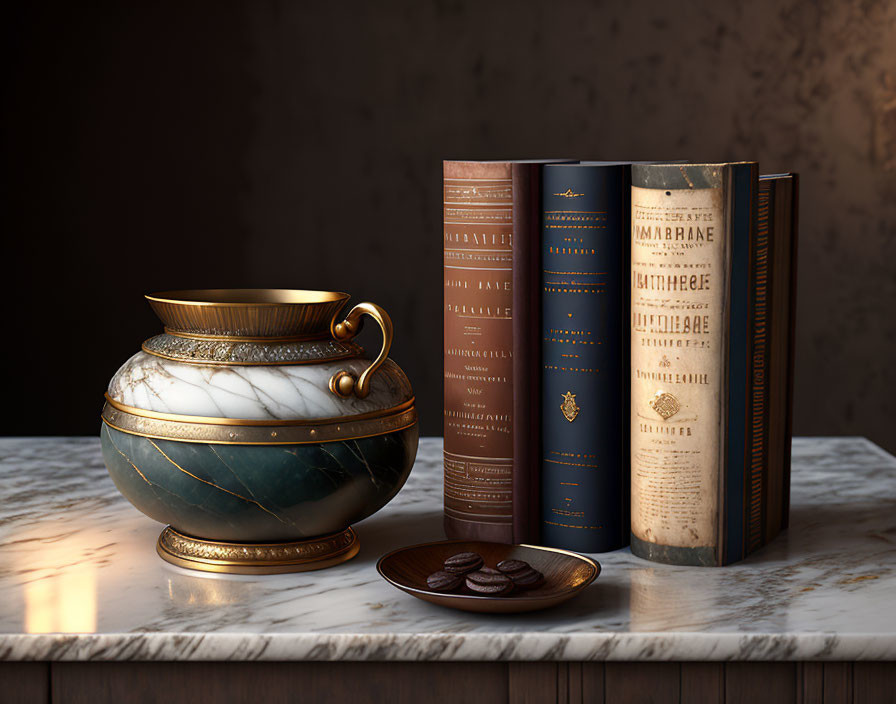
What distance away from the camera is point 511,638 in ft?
2.76

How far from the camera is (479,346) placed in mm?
1039

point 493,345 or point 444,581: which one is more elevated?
point 493,345

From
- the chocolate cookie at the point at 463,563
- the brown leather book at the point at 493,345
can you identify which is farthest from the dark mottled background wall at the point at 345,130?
the chocolate cookie at the point at 463,563

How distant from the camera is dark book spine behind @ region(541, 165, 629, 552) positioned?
100cm

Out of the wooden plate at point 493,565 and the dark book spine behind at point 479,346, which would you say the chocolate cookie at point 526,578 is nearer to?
the wooden plate at point 493,565

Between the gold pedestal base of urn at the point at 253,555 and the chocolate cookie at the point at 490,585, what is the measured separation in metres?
0.16

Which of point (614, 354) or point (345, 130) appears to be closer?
point (614, 354)

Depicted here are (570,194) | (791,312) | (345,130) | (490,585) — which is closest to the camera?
(490,585)

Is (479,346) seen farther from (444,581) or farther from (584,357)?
(444,581)

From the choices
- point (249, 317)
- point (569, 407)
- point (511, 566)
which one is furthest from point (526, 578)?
point (249, 317)

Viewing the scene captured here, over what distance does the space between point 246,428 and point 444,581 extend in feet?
0.64

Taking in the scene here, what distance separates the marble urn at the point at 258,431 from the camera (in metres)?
0.94

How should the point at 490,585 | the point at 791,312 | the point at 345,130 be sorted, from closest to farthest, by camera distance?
the point at 490,585
the point at 791,312
the point at 345,130

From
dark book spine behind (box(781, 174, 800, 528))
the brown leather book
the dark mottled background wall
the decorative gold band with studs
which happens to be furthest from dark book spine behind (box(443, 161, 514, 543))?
the dark mottled background wall
